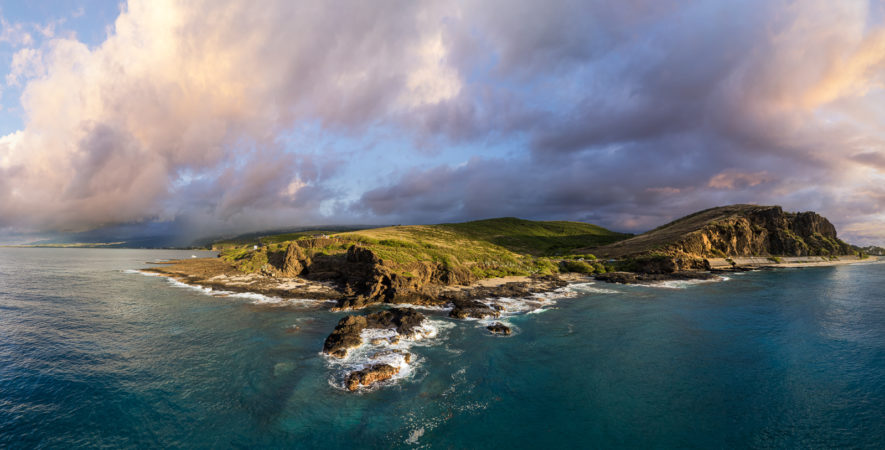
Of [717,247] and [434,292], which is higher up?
[717,247]

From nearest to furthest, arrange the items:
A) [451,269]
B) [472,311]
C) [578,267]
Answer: [472,311]
[451,269]
[578,267]

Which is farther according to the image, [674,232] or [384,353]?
[674,232]

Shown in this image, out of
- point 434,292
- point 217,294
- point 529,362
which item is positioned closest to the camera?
point 529,362

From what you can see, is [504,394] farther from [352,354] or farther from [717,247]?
[717,247]

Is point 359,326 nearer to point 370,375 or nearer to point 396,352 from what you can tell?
point 396,352

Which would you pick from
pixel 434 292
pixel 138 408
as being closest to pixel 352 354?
pixel 138 408

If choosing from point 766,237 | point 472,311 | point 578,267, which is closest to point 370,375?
point 472,311

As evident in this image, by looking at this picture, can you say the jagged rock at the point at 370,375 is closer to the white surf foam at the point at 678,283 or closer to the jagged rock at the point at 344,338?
the jagged rock at the point at 344,338
